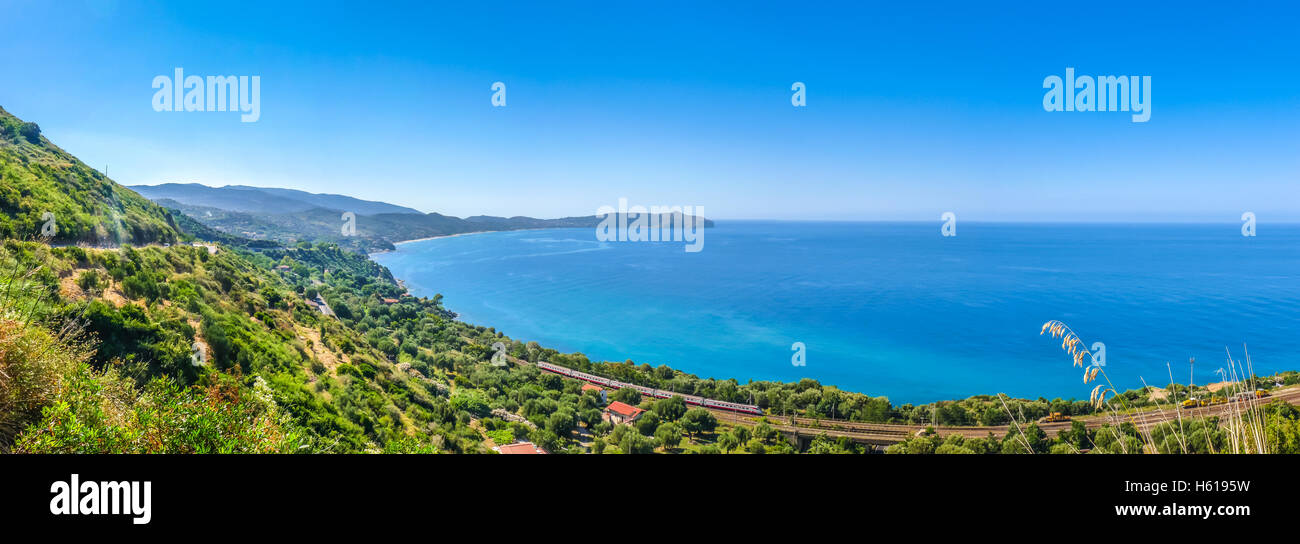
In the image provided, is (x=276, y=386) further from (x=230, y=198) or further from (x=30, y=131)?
(x=230, y=198)

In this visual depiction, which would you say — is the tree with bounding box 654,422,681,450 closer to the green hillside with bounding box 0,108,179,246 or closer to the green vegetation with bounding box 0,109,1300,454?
the green vegetation with bounding box 0,109,1300,454

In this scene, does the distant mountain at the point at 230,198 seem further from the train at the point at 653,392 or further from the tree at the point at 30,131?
the train at the point at 653,392

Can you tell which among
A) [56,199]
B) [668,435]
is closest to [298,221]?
[56,199]

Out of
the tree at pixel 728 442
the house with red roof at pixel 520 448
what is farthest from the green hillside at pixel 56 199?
the tree at pixel 728 442

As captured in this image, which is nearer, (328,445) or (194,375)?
(328,445)

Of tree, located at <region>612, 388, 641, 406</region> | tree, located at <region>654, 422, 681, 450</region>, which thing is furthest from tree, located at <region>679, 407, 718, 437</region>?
tree, located at <region>612, 388, 641, 406</region>
